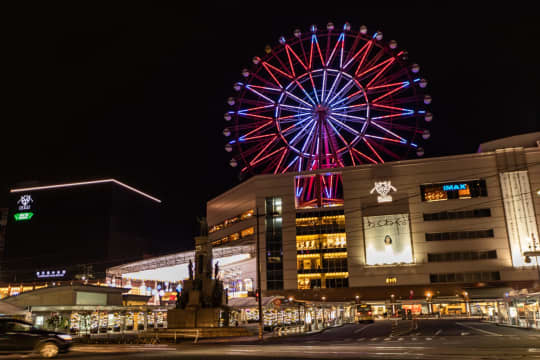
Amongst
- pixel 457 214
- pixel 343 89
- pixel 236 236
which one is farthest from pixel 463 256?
pixel 236 236

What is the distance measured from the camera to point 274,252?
73688mm

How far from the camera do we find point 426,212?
69.0 metres

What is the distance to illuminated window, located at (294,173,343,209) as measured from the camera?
75.0 metres

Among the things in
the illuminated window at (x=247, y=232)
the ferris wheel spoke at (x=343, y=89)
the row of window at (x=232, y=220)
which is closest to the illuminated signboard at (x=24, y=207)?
the row of window at (x=232, y=220)

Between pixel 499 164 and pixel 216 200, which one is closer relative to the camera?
pixel 499 164

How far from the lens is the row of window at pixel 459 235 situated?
6656 cm

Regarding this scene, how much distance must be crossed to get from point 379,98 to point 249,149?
19173 mm

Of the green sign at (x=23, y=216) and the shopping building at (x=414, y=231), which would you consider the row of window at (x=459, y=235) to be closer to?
the shopping building at (x=414, y=231)

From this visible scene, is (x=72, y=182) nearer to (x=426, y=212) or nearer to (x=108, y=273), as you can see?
(x=108, y=273)

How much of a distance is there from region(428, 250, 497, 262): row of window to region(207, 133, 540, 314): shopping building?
0.43ft

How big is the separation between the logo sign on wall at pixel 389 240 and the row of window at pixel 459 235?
3.35 m

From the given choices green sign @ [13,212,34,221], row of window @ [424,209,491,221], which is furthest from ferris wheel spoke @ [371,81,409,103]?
green sign @ [13,212,34,221]

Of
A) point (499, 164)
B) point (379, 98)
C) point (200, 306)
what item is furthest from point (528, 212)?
point (200, 306)

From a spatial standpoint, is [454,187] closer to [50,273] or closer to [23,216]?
[50,273]
